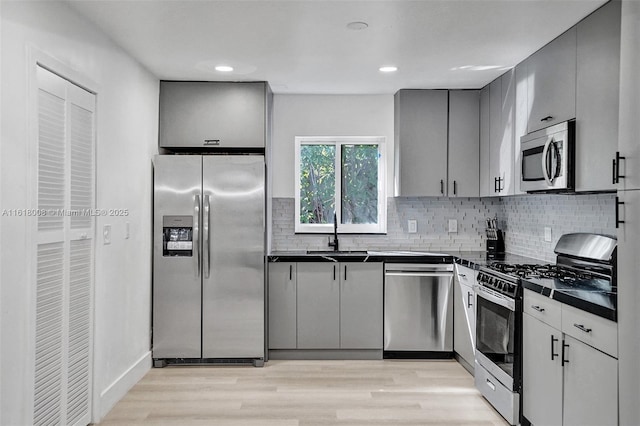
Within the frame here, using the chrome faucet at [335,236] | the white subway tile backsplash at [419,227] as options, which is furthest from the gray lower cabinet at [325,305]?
the white subway tile backsplash at [419,227]

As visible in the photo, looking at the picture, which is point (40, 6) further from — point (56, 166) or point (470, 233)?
point (470, 233)

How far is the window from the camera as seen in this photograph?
5.16 metres

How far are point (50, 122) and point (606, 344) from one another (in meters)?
2.87

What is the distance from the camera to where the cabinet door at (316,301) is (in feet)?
14.9

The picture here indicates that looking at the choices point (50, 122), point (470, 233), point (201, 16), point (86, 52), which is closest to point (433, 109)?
point (470, 233)

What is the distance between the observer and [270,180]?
15.9ft

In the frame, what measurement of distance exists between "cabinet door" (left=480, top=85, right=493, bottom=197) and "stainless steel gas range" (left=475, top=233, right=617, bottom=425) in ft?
3.28

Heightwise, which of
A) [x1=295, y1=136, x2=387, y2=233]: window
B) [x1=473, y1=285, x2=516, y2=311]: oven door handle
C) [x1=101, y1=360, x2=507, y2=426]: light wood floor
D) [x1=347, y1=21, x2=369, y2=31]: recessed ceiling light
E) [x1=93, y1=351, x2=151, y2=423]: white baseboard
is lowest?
[x1=101, y1=360, x2=507, y2=426]: light wood floor

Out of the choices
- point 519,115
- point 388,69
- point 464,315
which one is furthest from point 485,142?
point 464,315

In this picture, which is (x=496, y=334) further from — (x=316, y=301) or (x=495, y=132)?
(x=495, y=132)

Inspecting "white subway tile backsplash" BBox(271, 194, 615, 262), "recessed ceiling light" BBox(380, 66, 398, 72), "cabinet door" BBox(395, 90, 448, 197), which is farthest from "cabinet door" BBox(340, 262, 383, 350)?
"recessed ceiling light" BBox(380, 66, 398, 72)

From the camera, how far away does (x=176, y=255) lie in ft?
14.3

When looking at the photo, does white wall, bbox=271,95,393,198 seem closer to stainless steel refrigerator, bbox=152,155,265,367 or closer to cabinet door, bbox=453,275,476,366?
stainless steel refrigerator, bbox=152,155,265,367

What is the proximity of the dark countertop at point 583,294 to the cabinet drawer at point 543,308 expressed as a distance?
0.10 ft
